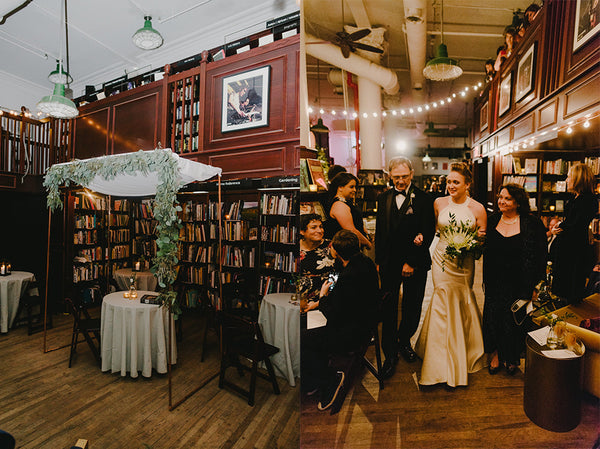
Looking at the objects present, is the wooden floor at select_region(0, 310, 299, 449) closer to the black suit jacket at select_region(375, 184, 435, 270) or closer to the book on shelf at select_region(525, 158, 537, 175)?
the black suit jacket at select_region(375, 184, 435, 270)

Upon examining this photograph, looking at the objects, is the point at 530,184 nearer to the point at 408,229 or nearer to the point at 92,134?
the point at 408,229

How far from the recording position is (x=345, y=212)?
4.49 feet

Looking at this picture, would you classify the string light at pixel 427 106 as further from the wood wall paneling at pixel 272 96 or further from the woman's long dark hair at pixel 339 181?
the wood wall paneling at pixel 272 96

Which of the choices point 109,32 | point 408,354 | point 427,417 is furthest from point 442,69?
point 109,32

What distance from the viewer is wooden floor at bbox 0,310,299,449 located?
2572 millimetres

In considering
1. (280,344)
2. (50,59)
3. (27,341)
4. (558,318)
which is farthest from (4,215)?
(558,318)

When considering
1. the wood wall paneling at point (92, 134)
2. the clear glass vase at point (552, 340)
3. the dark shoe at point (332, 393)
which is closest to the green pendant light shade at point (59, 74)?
the wood wall paneling at point (92, 134)

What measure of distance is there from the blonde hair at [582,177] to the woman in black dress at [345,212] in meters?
0.81

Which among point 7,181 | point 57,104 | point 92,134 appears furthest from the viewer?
point 92,134

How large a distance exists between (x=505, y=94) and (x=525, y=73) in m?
0.10

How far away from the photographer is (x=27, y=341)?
14.2 feet

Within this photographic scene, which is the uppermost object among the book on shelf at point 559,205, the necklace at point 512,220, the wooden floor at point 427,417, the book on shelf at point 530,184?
the book on shelf at point 530,184

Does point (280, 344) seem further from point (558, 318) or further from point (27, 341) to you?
point (27, 341)

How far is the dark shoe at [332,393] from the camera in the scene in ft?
4.61
